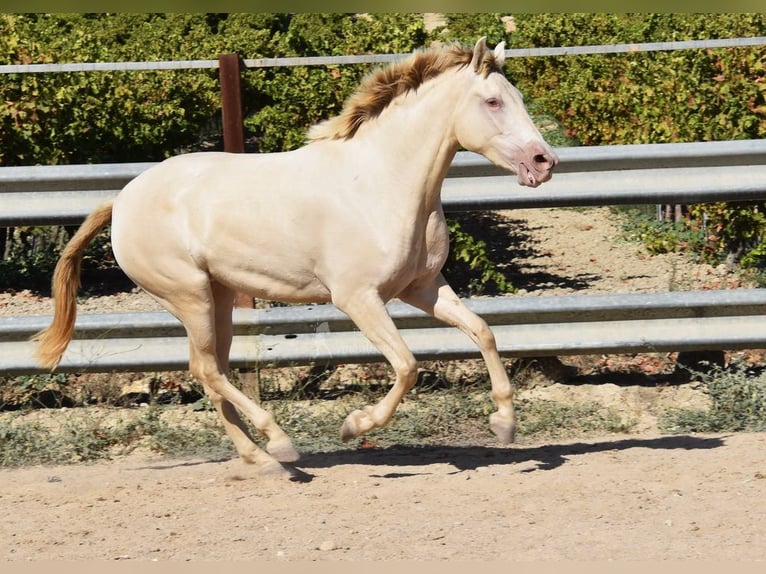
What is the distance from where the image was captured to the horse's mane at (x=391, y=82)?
5195 mm

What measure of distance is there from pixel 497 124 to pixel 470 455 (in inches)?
Answer: 63.6

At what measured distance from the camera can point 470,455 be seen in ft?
18.4

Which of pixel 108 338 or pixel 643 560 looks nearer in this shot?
pixel 643 560

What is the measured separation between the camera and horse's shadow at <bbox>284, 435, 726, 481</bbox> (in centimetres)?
534

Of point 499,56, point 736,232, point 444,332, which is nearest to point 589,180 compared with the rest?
point 444,332

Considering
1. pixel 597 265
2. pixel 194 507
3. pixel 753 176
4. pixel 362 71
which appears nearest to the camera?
pixel 194 507

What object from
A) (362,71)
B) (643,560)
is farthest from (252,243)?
(362,71)

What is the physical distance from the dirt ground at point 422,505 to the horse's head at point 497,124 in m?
1.31

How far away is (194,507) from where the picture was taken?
4.76 m

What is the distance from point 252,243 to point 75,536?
1520 millimetres

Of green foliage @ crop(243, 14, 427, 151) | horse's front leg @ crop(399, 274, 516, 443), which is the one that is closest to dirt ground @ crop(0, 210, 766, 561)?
horse's front leg @ crop(399, 274, 516, 443)

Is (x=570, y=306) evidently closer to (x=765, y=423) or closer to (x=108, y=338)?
(x=765, y=423)

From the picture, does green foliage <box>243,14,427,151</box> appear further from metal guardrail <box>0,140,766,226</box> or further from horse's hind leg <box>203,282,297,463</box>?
horse's hind leg <box>203,282,297,463</box>

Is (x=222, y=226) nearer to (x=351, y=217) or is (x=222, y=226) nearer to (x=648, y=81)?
(x=351, y=217)
